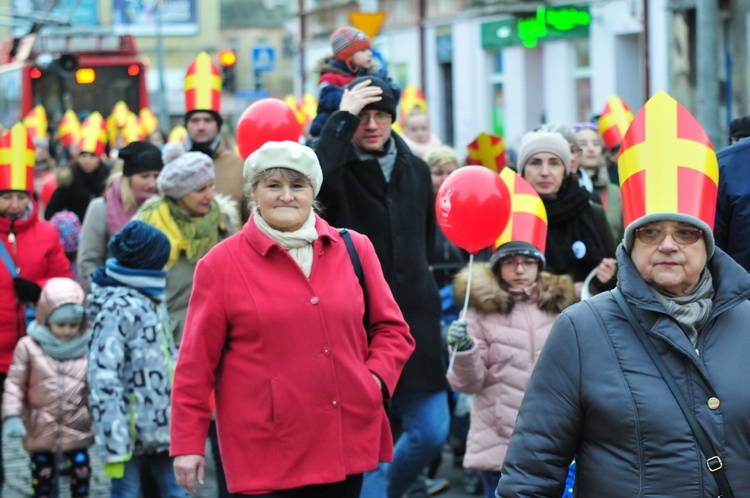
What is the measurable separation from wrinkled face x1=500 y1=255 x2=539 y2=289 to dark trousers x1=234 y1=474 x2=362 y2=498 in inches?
58.6

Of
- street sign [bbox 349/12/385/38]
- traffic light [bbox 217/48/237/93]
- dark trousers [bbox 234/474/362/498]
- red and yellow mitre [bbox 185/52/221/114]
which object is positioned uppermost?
traffic light [bbox 217/48/237/93]

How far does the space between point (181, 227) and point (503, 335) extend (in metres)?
1.80

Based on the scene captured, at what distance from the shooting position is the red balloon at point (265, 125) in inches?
271

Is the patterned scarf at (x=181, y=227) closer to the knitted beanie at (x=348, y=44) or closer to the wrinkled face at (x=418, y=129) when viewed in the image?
the knitted beanie at (x=348, y=44)

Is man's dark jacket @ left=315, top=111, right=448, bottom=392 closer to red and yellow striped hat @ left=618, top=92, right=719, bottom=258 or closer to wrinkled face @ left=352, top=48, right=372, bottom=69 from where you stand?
wrinkled face @ left=352, top=48, right=372, bottom=69

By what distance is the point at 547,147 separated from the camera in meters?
6.54

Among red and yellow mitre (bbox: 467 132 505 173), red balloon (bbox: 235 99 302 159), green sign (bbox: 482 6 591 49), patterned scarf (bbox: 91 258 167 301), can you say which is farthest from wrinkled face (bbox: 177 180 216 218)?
green sign (bbox: 482 6 591 49)

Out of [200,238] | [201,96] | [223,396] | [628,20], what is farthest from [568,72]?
[223,396]

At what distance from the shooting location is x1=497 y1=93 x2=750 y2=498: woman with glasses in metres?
3.36

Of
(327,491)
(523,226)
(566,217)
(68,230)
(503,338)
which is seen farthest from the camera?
(68,230)

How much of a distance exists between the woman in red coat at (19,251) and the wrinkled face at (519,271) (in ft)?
9.26

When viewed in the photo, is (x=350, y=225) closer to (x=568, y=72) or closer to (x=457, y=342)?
(x=457, y=342)

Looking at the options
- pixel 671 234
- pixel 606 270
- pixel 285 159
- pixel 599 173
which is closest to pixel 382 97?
pixel 606 270

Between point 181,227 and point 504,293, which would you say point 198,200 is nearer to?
point 181,227
